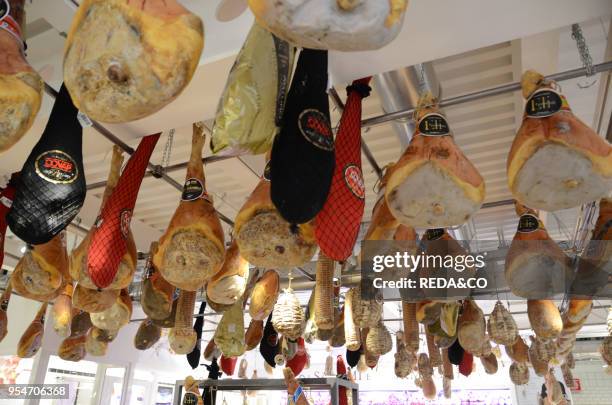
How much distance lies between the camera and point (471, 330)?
3.13m

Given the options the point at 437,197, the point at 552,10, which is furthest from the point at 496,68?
the point at 437,197

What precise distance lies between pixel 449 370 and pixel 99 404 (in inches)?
257

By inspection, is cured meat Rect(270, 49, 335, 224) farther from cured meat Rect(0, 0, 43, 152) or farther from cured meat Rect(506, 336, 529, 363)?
cured meat Rect(506, 336, 529, 363)

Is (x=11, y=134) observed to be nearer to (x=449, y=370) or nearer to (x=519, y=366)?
(x=449, y=370)

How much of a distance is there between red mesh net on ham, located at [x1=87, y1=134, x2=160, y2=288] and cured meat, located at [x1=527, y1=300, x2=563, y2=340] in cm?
227

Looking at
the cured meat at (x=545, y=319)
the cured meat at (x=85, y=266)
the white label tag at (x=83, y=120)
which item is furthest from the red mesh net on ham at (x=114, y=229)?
the cured meat at (x=545, y=319)

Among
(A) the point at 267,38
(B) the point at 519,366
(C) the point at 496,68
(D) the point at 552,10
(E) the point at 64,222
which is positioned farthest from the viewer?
(B) the point at 519,366

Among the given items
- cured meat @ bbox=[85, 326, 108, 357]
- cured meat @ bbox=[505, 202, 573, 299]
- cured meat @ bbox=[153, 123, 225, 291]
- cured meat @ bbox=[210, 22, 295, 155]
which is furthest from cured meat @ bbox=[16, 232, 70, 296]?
cured meat @ bbox=[505, 202, 573, 299]

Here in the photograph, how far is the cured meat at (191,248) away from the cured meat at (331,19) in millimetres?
1187

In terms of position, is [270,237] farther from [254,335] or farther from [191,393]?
[191,393]

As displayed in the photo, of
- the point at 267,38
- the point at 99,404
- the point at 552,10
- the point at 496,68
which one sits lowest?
the point at 99,404

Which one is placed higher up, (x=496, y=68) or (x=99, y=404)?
(x=496, y=68)

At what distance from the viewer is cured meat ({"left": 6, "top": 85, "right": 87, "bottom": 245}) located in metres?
1.40

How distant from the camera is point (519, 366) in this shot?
5.72 metres
